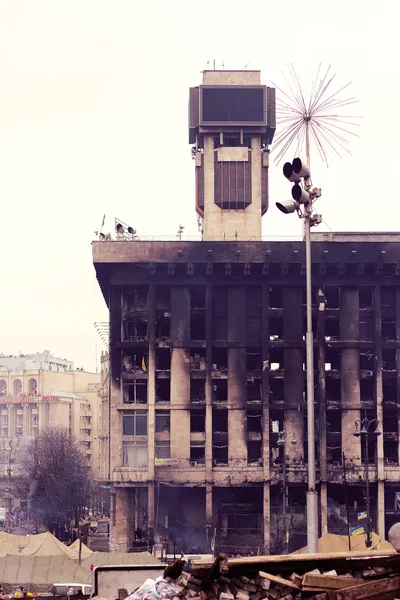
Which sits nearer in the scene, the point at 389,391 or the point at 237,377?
the point at 237,377

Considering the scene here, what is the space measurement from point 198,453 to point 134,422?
257 inches

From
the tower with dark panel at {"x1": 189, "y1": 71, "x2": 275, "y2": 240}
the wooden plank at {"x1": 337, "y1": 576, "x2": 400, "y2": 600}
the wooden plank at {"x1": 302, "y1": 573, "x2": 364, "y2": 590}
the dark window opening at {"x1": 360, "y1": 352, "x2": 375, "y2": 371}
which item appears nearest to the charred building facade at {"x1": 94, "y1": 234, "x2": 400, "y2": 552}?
the dark window opening at {"x1": 360, "y1": 352, "x2": 375, "y2": 371}

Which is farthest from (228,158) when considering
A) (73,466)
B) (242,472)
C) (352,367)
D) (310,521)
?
(310,521)

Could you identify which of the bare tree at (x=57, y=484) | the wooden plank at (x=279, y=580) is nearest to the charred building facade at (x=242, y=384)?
the bare tree at (x=57, y=484)

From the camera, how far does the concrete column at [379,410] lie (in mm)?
84812

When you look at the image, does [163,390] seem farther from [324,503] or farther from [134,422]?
[324,503]

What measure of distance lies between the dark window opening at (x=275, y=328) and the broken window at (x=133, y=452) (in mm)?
15661

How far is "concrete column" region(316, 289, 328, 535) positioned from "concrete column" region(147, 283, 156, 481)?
15209 mm

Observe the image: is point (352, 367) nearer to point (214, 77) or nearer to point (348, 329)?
point (348, 329)

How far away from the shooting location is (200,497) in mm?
87812

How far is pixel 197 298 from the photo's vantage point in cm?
9006

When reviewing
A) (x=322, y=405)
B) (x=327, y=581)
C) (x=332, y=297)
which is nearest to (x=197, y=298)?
(x=332, y=297)

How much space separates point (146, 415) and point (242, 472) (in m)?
10.2

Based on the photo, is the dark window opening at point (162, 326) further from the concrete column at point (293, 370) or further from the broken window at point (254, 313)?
the concrete column at point (293, 370)
